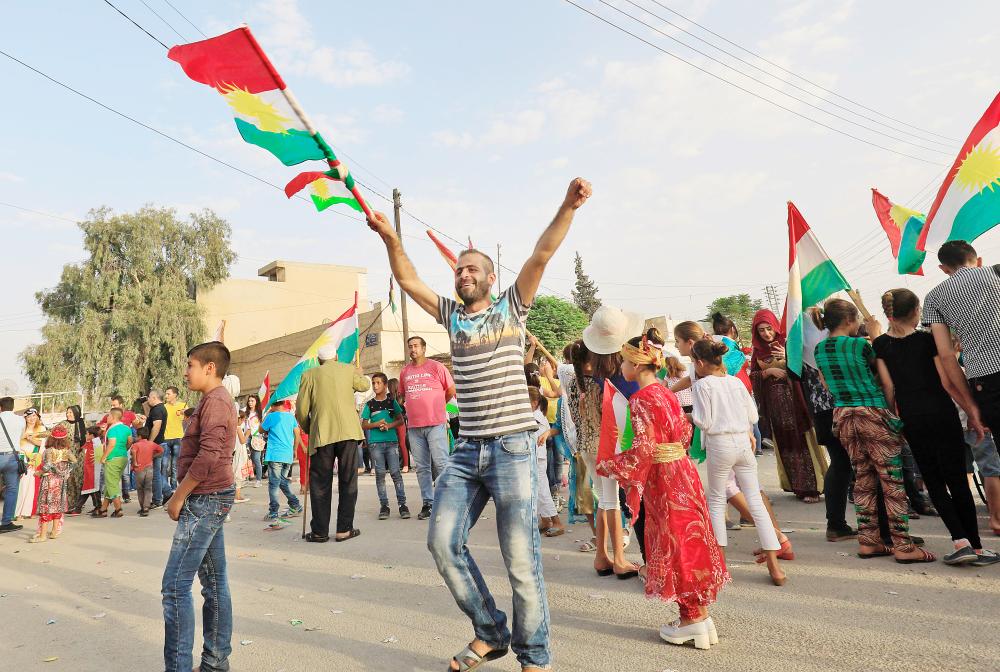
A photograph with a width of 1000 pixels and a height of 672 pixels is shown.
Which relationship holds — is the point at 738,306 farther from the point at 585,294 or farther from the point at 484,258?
the point at 484,258

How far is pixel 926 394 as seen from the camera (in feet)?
15.6

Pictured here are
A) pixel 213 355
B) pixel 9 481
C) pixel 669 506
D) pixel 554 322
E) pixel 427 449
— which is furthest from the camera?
pixel 554 322

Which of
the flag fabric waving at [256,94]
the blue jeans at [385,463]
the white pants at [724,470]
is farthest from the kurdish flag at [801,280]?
the blue jeans at [385,463]

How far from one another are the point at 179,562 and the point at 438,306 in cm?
190

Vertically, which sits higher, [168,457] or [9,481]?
[168,457]

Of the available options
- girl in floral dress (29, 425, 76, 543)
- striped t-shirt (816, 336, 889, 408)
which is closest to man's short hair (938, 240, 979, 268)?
striped t-shirt (816, 336, 889, 408)

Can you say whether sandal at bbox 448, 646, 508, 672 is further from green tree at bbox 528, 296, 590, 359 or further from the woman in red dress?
green tree at bbox 528, 296, 590, 359

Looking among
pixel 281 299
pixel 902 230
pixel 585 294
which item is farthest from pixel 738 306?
pixel 902 230

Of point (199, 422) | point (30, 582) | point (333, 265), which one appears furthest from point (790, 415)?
point (333, 265)

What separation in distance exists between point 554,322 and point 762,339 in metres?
55.4

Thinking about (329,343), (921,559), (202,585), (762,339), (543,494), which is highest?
(329,343)

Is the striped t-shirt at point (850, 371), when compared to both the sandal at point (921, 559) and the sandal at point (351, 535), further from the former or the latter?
the sandal at point (351, 535)

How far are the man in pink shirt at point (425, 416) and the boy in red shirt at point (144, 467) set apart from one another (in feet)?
19.1

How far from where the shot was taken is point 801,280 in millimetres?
6609
